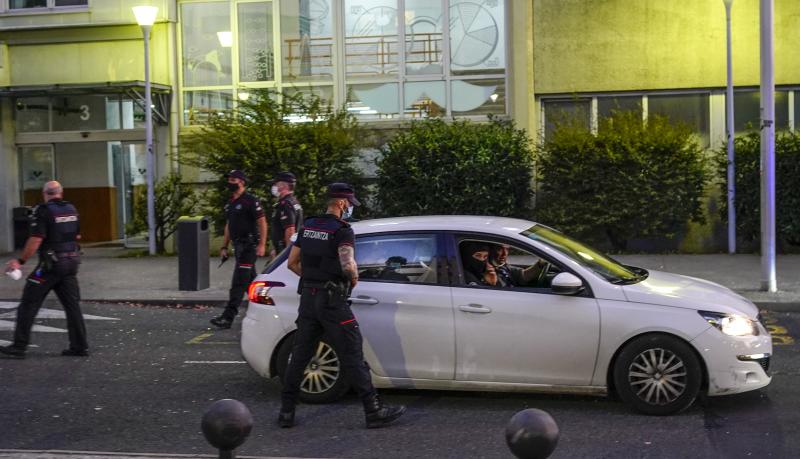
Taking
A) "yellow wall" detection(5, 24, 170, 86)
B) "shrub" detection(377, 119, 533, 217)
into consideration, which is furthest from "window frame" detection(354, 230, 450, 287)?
"yellow wall" detection(5, 24, 170, 86)

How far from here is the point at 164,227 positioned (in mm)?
20453

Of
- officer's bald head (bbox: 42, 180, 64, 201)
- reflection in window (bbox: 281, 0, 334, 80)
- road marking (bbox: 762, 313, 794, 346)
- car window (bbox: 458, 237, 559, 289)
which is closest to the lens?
car window (bbox: 458, 237, 559, 289)

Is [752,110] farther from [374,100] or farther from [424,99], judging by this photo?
[374,100]

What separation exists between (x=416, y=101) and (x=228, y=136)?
393cm

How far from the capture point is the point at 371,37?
807 inches

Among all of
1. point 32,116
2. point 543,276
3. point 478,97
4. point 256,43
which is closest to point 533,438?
point 543,276

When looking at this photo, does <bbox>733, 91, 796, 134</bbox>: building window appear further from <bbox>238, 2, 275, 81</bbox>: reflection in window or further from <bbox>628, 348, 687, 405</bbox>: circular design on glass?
<bbox>628, 348, 687, 405</bbox>: circular design on glass

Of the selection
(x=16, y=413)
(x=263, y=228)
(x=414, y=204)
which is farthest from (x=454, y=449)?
(x=414, y=204)

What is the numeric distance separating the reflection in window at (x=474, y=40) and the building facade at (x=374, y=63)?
0.03 meters

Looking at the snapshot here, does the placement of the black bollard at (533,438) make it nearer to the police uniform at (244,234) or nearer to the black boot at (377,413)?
the black boot at (377,413)

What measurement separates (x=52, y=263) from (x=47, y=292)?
30 centimetres

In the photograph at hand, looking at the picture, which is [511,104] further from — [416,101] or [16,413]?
[16,413]

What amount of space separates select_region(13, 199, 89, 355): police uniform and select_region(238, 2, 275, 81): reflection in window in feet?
37.1

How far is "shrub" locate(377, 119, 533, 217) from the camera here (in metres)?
18.2
